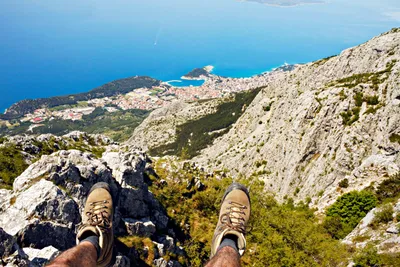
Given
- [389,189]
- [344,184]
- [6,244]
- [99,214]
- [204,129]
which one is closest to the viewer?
[99,214]

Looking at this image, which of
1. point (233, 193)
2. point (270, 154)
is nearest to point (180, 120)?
point (270, 154)

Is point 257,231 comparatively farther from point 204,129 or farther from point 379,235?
point 204,129

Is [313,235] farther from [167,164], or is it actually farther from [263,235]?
[167,164]

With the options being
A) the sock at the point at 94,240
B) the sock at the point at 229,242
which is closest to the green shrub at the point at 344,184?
the sock at the point at 229,242

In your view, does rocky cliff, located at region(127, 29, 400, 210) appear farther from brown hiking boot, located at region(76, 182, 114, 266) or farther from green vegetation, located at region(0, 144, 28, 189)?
green vegetation, located at region(0, 144, 28, 189)

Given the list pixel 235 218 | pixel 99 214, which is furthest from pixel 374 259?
pixel 99 214

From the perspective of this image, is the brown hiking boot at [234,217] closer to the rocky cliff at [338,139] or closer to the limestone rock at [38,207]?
the limestone rock at [38,207]
